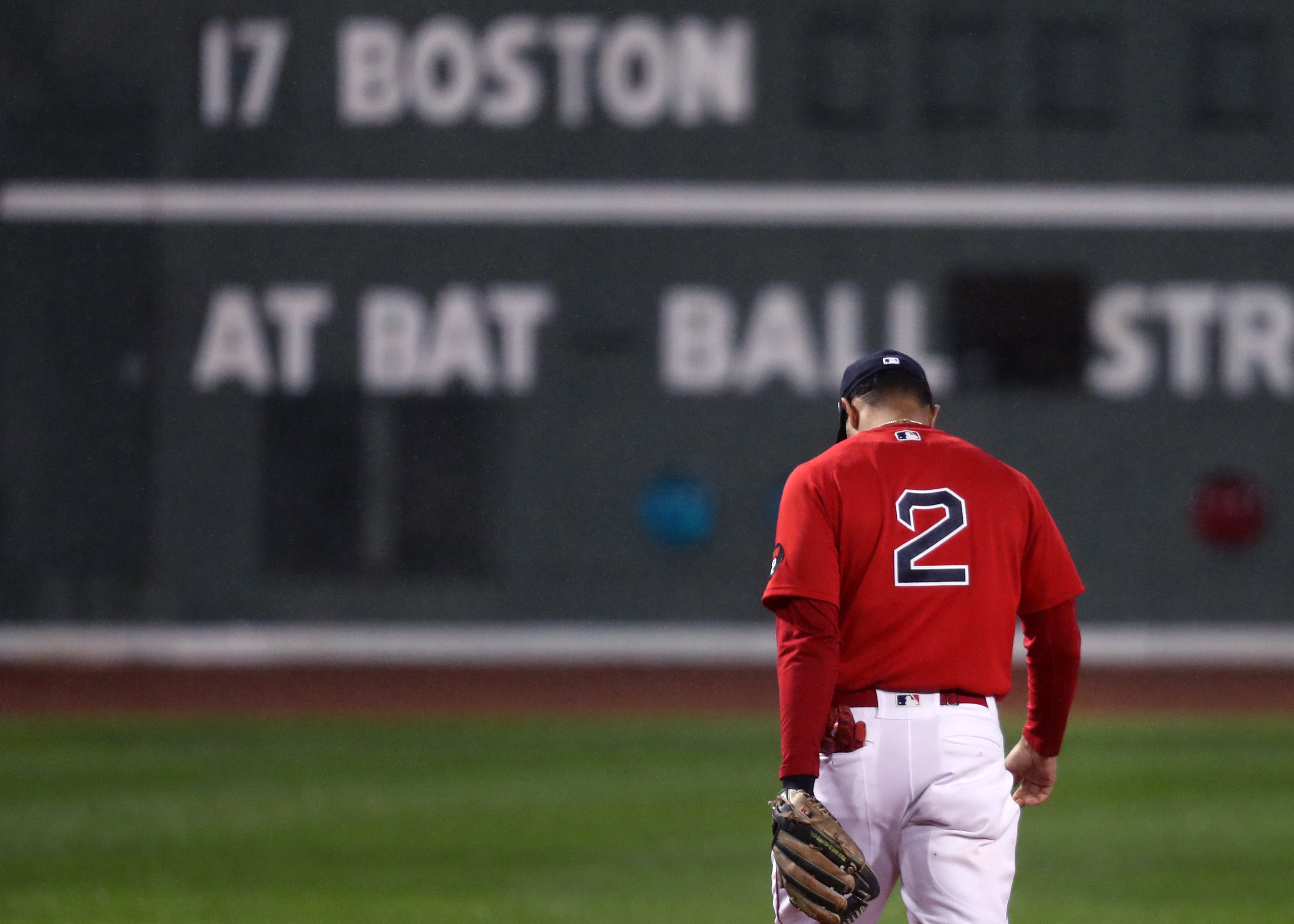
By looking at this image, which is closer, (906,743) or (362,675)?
(906,743)

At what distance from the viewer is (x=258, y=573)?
16562mm

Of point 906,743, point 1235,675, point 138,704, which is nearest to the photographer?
point 906,743

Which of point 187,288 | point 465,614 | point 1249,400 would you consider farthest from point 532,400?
point 1249,400

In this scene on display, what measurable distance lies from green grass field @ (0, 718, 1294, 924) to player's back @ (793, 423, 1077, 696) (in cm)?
331

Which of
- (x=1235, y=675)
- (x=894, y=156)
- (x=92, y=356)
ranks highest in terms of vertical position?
(x=894, y=156)

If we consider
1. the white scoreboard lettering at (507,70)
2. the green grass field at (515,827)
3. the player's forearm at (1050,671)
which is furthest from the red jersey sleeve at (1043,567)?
the white scoreboard lettering at (507,70)

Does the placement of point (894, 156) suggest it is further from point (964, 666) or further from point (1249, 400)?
point (964, 666)

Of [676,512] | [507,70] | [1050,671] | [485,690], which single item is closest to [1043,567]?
→ [1050,671]

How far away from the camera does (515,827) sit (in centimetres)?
857

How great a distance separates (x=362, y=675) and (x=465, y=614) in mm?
1056

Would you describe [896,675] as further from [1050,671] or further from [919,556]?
[1050,671]

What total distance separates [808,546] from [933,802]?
0.51 m

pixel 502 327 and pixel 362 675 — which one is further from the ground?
pixel 502 327

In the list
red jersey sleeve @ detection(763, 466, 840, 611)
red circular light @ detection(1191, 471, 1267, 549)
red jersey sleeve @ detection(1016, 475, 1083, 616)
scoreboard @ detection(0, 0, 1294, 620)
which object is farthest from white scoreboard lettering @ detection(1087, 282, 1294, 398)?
red jersey sleeve @ detection(763, 466, 840, 611)
